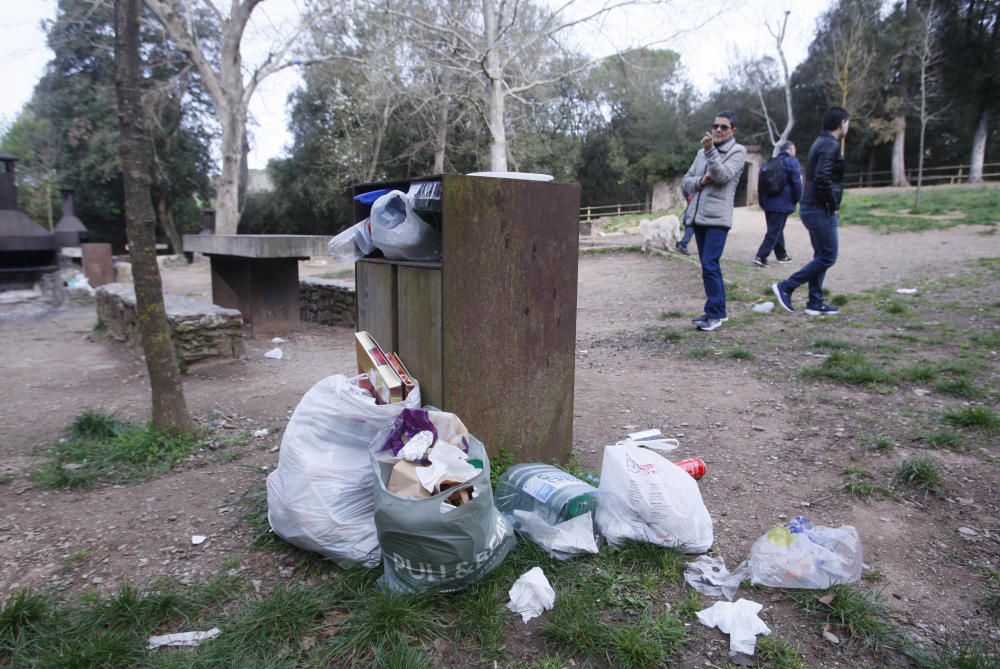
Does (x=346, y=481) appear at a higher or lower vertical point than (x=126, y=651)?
higher

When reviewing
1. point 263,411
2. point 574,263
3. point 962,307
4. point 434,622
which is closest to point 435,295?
point 574,263

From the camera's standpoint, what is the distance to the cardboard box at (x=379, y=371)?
2.44 m

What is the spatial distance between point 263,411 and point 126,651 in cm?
253

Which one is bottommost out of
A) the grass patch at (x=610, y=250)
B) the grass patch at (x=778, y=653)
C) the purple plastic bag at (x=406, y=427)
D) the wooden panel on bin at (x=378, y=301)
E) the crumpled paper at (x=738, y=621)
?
the grass patch at (x=778, y=653)

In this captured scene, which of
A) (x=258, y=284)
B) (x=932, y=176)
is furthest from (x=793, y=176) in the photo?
(x=932, y=176)

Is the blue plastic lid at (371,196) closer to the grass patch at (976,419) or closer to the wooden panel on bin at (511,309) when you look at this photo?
the wooden panel on bin at (511,309)

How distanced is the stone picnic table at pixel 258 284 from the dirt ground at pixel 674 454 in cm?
47

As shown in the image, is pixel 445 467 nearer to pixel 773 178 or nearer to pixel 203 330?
pixel 203 330

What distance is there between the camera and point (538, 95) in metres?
17.5

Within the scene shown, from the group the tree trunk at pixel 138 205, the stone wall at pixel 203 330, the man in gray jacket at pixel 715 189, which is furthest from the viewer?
the man in gray jacket at pixel 715 189

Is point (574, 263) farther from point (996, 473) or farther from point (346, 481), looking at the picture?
point (996, 473)

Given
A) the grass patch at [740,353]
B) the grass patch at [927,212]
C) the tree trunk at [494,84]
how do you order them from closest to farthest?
the grass patch at [740,353]
the grass patch at [927,212]
the tree trunk at [494,84]

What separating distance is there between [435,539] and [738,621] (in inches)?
38.3

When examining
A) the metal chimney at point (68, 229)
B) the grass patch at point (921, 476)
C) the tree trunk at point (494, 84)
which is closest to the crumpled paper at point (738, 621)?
the grass patch at point (921, 476)
